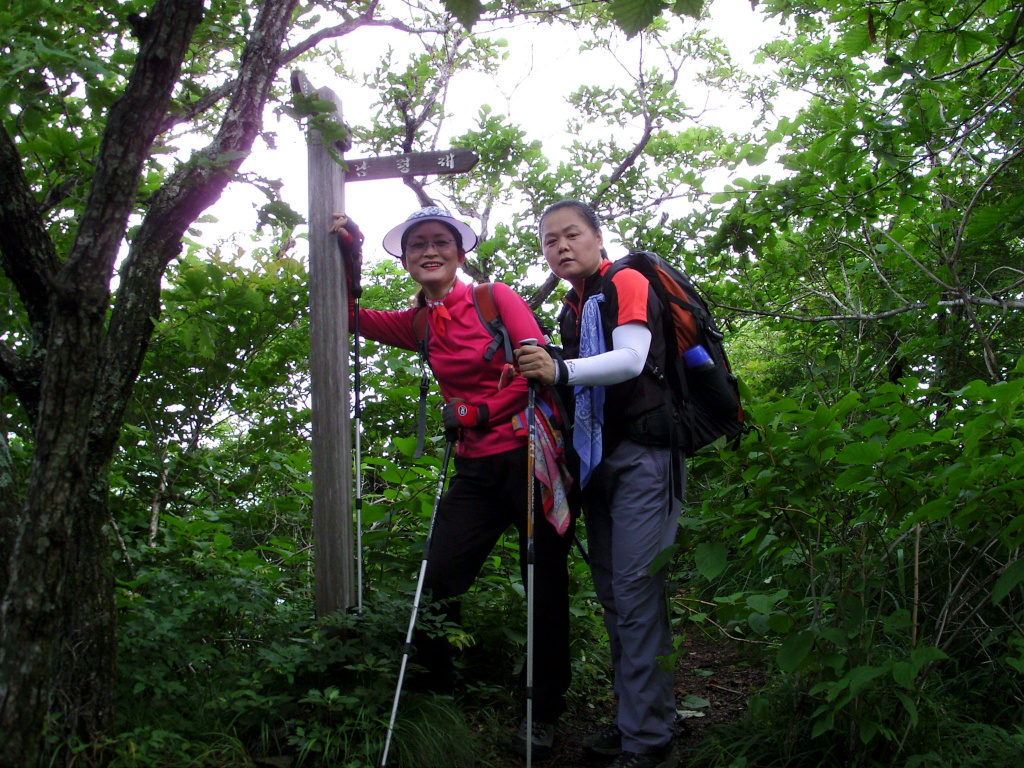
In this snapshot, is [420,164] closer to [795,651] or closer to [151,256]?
[151,256]

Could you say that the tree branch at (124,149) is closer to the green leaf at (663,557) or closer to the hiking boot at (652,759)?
the green leaf at (663,557)

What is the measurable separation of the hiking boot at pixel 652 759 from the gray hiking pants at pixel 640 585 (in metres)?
0.03

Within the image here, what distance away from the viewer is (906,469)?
2730mm

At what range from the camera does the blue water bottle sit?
3213mm

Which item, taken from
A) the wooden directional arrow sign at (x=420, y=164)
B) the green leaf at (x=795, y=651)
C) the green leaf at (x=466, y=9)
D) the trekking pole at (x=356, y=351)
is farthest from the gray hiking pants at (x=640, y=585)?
the green leaf at (x=466, y=9)

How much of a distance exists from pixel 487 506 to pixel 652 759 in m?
1.15

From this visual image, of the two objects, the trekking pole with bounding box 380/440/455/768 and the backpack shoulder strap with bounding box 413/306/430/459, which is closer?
the trekking pole with bounding box 380/440/455/768

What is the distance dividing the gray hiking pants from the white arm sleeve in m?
0.32

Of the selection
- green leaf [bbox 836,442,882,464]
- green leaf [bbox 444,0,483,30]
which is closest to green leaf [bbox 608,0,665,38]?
green leaf [bbox 444,0,483,30]

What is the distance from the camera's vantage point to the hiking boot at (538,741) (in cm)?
333

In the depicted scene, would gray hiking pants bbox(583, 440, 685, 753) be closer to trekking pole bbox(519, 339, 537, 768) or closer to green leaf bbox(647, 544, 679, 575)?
green leaf bbox(647, 544, 679, 575)

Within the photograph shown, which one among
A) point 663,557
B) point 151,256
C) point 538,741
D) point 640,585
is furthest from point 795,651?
point 151,256

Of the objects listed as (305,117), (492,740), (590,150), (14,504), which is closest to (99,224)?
(305,117)

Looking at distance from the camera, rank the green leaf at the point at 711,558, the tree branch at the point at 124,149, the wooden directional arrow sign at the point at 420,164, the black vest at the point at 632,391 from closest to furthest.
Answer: the tree branch at the point at 124,149 → the green leaf at the point at 711,558 → the black vest at the point at 632,391 → the wooden directional arrow sign at the point at 420,164
